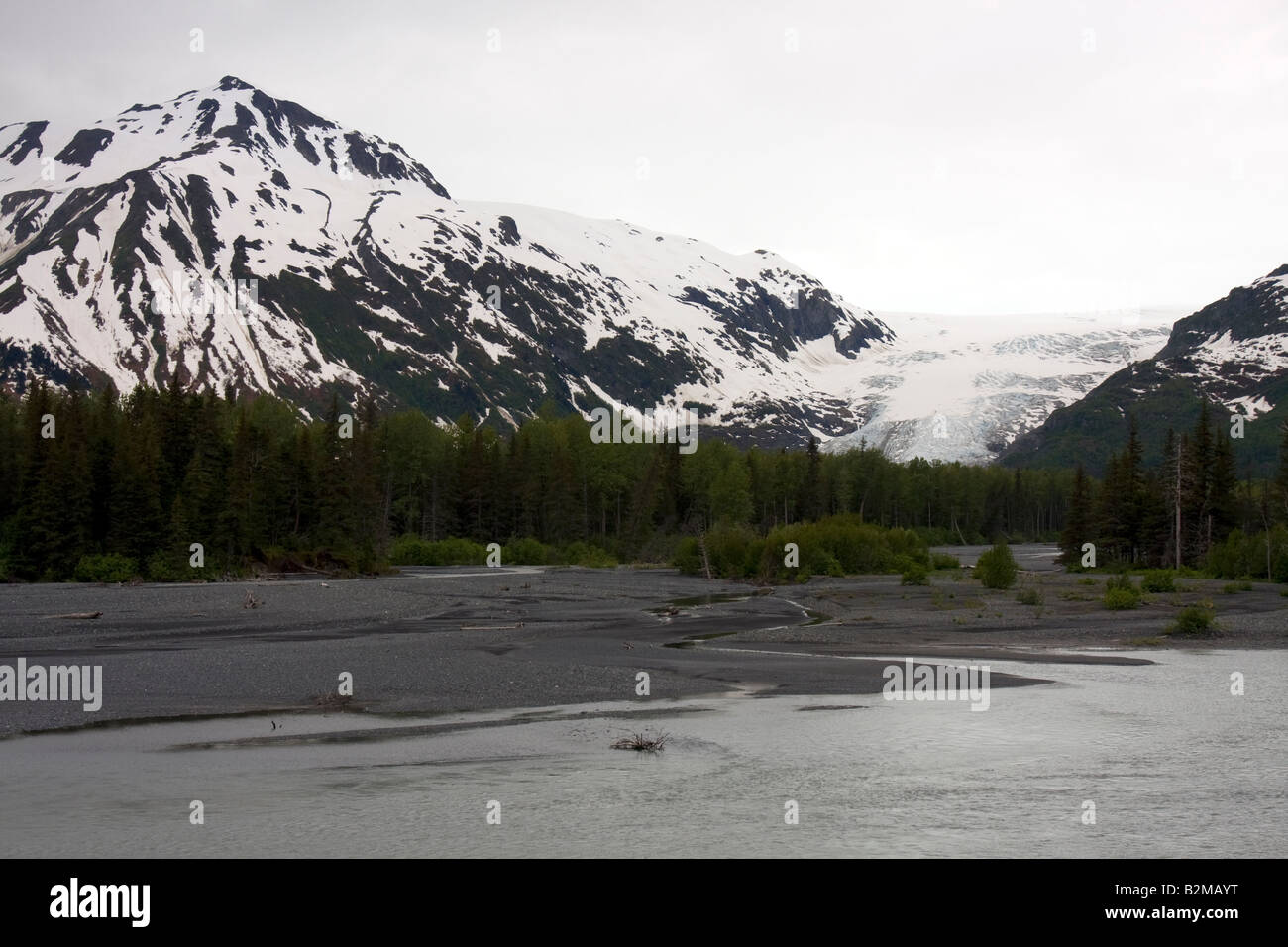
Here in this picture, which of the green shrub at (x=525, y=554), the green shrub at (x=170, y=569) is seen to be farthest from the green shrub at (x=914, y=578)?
the green shrub at (x=525, y=554)

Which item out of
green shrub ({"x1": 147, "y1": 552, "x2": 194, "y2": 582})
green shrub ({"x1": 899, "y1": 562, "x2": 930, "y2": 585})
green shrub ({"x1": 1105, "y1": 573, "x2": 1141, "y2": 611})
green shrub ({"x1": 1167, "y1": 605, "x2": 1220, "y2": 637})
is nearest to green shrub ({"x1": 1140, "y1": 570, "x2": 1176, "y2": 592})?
green shrub ({"x1": 1105, "y1": 573, "x2": 1141, "y2": 611})

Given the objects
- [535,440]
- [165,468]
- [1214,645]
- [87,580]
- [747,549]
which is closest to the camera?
[1214,645]

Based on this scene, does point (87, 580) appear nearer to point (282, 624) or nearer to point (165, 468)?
point (165, 468)

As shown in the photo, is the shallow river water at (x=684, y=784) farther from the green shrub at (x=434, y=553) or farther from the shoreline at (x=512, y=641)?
the green shrub at (x=434, y=553)

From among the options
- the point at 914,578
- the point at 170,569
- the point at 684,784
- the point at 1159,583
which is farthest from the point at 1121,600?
the point at 170,569

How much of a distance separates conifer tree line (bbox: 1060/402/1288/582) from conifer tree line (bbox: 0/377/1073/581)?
81.0 feet

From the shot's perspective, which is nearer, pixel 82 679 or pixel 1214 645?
pixel 82 679

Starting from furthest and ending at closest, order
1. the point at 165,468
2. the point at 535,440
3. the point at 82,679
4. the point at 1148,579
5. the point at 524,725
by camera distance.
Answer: the point at 535,440 < the point at 165,468 < the point at 1148,579 < the point at 82,679 < the point at 524,725

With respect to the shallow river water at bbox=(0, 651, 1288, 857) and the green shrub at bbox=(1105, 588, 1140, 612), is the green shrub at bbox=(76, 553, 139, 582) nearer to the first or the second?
the shallow river water at bbox=(0, 651, 1288, 857)

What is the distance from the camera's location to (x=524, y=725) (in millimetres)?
25547

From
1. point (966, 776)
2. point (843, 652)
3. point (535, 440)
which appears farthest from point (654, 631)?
point (535, 440)

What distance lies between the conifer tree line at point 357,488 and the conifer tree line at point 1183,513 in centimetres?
2468

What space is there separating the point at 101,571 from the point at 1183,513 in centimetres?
8285
